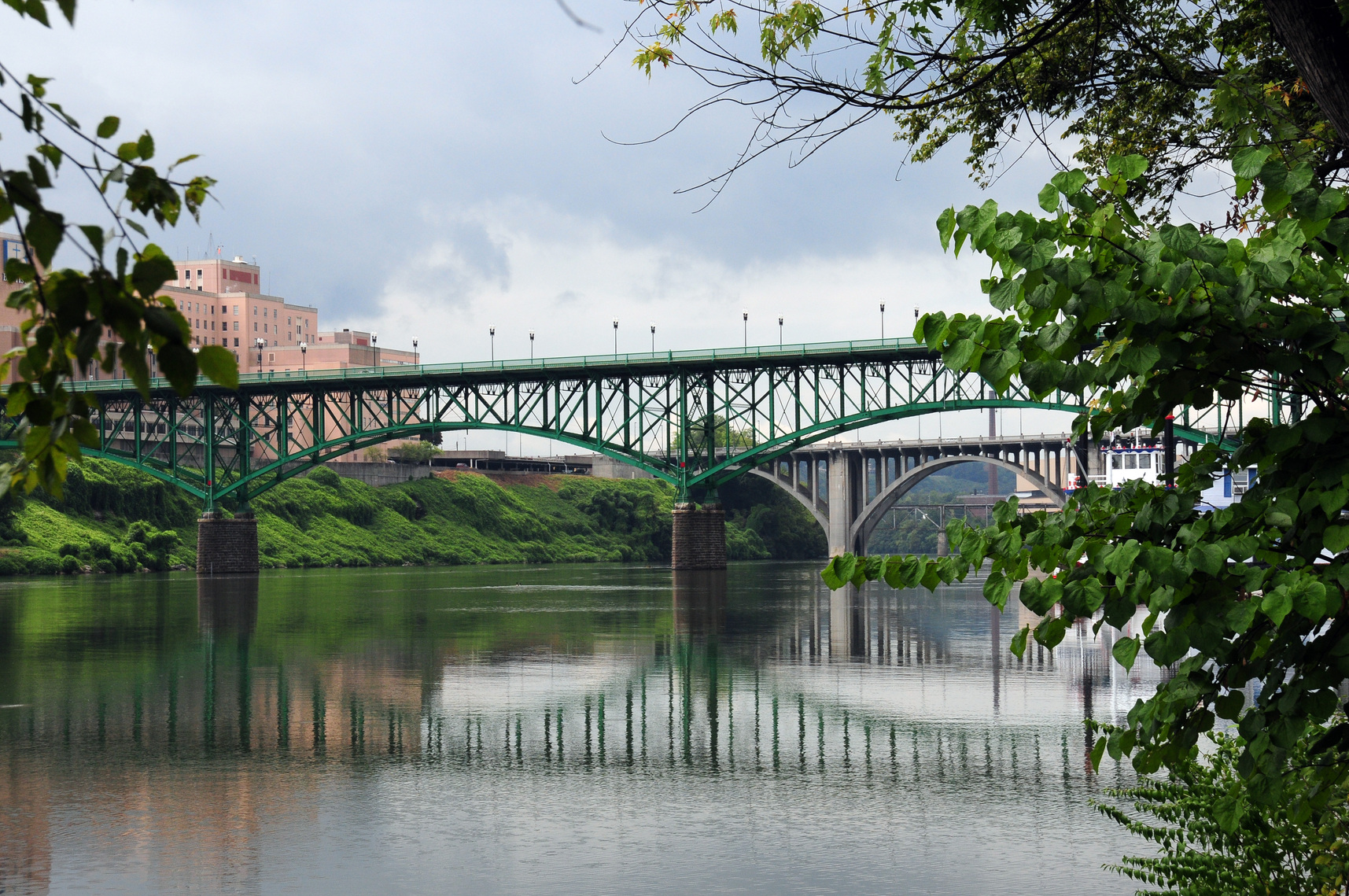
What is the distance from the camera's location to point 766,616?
46094mm

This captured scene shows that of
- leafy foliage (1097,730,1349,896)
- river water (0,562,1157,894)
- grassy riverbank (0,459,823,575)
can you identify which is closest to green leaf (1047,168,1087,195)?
leafy foliage (1097,730,1349,896)

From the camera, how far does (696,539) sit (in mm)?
93562

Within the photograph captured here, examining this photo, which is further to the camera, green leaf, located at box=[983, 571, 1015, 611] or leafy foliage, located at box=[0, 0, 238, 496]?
green leaf, located at box=[983, 571, 1015, 611]

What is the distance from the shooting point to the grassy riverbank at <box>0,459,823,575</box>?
10519cm

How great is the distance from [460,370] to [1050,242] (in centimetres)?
8983

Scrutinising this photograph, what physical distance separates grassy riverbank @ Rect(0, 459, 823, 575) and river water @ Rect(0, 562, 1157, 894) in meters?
63.8

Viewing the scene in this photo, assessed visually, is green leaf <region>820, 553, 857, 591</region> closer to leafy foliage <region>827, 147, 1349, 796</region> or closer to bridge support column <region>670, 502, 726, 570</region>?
leafy foliage <region>827, 147, 1349, 796</region>

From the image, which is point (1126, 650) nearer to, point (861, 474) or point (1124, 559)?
point (1124, 559)

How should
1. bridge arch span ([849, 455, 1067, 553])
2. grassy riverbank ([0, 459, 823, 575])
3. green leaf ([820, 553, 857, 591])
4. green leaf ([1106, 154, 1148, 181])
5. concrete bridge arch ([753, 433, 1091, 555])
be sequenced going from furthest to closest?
concrete bridge arch ([753, 433, 1091, 555]), bridge arch span ([849, 455, 1067, 553]), grassy riverbank ([0, 459, 823, 575]), green leaf ([820, 553, 857, 591]), green leaf ([1106, 154, 1148, 181])

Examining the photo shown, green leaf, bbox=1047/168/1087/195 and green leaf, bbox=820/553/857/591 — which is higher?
green leaf, bbox=1047/168/1087/195

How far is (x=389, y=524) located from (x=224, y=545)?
3882cm

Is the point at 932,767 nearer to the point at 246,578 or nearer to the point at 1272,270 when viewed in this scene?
the point at 1272,270

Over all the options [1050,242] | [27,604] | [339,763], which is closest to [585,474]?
[27,604]

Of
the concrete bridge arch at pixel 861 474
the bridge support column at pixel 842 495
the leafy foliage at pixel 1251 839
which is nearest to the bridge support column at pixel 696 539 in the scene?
the concrete bridge arch at pixel 861 474
